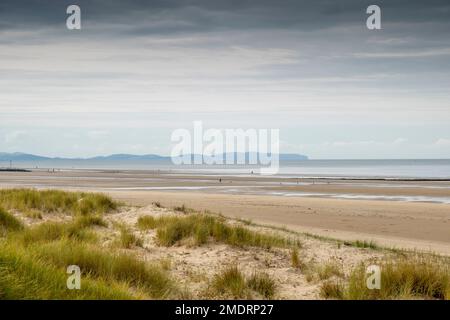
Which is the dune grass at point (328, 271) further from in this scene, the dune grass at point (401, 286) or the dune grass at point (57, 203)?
the dune grass at point (57, 203)

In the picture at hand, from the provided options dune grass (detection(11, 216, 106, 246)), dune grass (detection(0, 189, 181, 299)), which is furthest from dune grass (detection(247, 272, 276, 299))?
dune grass (detection(11, 216, 106, 246))

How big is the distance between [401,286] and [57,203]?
12971 mm

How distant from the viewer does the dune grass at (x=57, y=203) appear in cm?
1802

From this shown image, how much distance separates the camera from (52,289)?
7.16m

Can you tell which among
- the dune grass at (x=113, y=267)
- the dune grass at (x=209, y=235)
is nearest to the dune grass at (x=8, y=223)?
the dune grass at (x=209, y=235)

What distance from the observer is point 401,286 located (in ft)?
→ 28.4

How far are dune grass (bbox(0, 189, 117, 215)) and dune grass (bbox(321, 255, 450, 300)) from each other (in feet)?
34.7

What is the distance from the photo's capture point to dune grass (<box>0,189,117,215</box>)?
709 inches

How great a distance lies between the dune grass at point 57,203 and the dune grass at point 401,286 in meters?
10.6

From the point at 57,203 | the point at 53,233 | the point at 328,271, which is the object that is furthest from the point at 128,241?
the point at 57,203

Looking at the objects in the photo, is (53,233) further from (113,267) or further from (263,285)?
(263,285)
